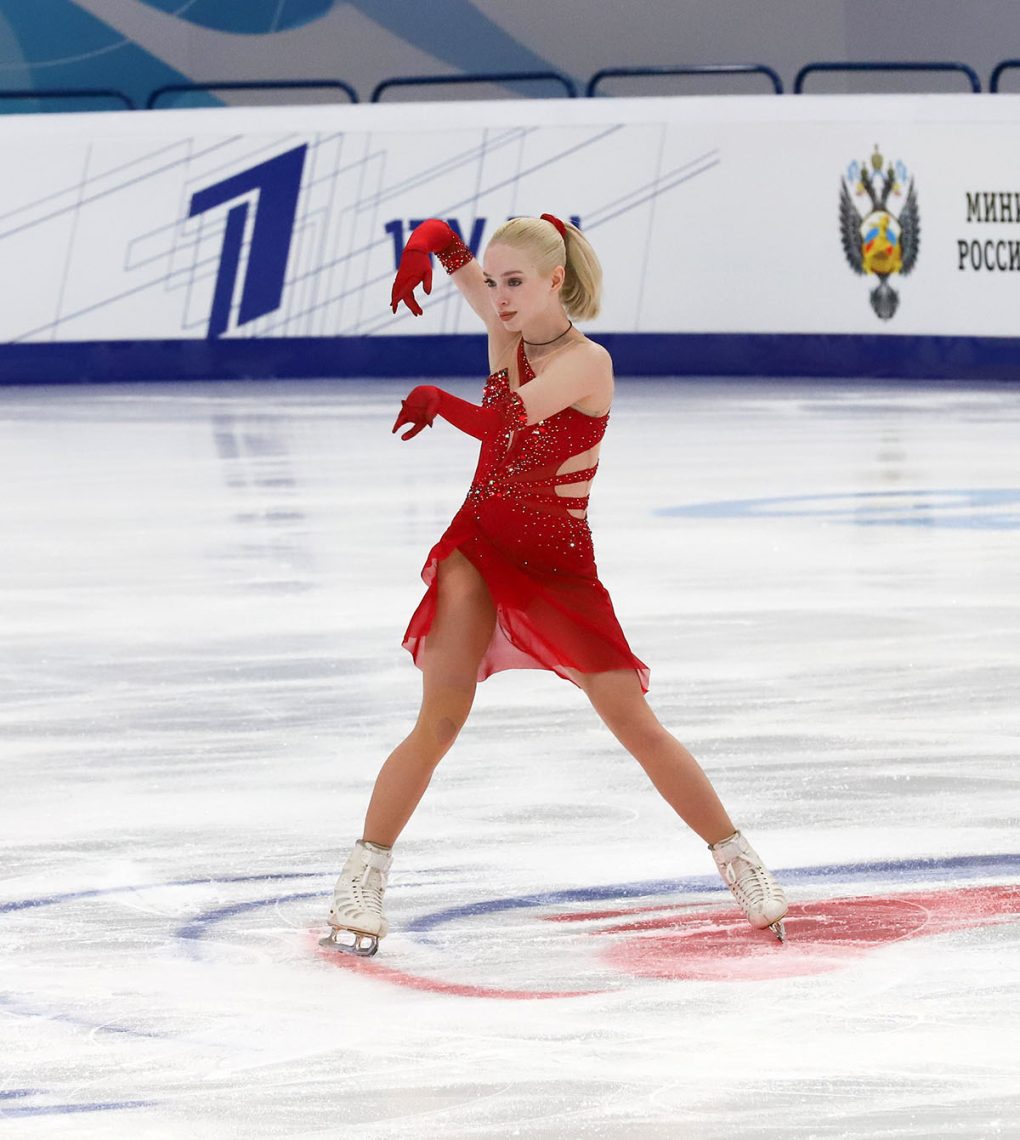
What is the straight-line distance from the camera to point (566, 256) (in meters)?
3.72

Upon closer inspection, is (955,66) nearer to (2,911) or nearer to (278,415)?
(278,415)

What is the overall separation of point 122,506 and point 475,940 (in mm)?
6196

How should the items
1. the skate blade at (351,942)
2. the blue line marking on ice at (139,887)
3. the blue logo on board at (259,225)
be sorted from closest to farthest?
the skate blade at (351,942) < the blue line marking on ice at (139,887) < the blue logo on board at (259,225)

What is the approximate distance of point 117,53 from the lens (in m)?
20.4

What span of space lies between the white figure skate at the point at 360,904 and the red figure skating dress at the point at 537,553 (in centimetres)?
34

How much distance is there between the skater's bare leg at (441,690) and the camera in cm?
370

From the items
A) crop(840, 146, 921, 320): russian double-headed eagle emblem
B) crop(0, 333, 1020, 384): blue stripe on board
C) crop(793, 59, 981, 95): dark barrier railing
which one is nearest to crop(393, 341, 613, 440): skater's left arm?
crop(840, 146, 921, 320): russian double-headed eagle emblem

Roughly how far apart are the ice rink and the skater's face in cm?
97

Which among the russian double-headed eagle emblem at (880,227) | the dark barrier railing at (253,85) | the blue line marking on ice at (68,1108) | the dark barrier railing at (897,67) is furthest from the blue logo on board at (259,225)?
the blue line marking on ice at (68,1108)

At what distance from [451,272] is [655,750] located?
907mm

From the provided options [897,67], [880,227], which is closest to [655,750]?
[880,227]

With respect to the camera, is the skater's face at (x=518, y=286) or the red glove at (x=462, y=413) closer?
the red glove at (x=462, y=413)

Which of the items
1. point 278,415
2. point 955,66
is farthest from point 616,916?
point 955,66

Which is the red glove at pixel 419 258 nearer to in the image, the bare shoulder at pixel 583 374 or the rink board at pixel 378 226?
the bare shoulder at pixel 583 374
